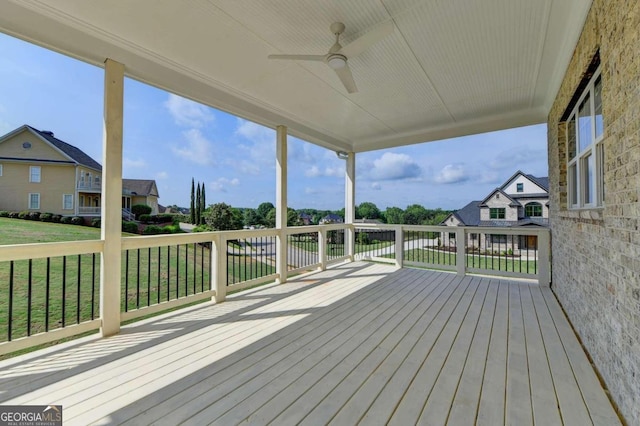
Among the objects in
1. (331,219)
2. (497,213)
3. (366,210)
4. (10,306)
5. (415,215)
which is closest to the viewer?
(10,306)

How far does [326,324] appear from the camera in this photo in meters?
2.90

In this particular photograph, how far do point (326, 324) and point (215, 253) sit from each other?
1.81 metres

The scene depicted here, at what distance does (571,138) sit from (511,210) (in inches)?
74.8

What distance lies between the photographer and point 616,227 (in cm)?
169

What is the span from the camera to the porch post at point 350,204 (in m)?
6.52

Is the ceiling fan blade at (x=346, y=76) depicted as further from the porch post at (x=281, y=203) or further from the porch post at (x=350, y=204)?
the porch post at (x=350, y=204)

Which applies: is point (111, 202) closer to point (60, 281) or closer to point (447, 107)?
point (60, 281)

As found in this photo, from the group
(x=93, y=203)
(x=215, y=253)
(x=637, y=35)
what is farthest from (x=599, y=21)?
(x=93, y=203)

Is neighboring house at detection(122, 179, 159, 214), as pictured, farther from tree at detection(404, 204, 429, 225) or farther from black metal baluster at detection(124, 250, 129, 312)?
tree at detection(404, 204, 429, 225)

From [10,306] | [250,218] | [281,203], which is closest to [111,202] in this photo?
[10,306]

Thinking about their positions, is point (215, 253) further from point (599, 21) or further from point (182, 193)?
point (599, 21)

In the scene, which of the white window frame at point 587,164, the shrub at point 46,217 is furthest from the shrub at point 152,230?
the white window frame at point 587,164

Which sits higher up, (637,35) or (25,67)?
(25,67)

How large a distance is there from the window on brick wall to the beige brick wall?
2.67 meters
